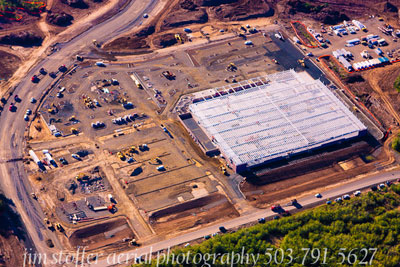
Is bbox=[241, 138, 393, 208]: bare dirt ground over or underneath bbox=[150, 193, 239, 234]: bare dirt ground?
underneath

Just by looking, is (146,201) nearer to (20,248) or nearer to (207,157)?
(207,157)

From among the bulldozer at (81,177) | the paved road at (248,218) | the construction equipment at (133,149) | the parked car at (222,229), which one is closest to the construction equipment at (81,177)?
the bulldozer at (81,177)

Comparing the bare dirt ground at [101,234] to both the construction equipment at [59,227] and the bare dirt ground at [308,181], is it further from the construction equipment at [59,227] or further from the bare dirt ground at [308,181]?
the bare dirt ground at [308,181]

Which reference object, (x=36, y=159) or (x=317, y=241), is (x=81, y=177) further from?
(x=317, y=241)

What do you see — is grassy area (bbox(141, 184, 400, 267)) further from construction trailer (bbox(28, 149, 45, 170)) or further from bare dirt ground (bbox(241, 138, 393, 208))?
construction trailer (bbox(28, 149, 45, 170))

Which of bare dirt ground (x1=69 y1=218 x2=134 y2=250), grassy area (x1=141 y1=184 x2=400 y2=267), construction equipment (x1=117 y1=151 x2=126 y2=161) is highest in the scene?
construction equipment (x1=117 y1=151 x2=126 y2=161)

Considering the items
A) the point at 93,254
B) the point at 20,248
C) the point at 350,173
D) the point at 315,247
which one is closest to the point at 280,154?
the point at 350,173

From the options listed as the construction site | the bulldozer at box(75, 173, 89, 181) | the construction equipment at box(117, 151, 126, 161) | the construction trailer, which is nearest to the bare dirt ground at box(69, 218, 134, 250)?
the construction site
